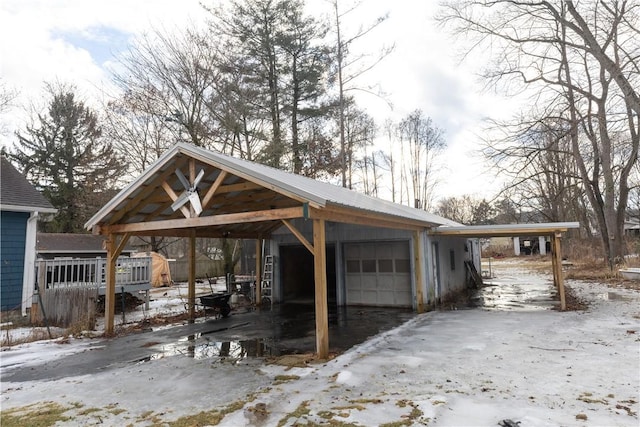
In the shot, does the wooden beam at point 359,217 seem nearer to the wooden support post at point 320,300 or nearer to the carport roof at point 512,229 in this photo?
the wooden support post at point 320,300

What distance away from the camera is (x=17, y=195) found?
11.2 metres

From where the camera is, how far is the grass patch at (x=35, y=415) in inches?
153

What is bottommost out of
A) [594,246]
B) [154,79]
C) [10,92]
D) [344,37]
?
[594,246]

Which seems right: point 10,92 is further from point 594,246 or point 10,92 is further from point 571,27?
point 594,246

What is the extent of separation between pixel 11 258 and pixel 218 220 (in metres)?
7.77

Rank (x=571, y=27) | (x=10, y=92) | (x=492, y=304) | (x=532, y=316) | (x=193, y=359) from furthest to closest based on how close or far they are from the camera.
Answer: (x=10, y=92), (x=571, y=27), (x=492, y=304), (x=532, y=316), (x=193, y=359)

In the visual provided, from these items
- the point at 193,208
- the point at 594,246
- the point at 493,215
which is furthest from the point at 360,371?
the point at 493,215

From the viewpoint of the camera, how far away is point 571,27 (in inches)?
556

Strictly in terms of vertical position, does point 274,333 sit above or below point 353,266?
below

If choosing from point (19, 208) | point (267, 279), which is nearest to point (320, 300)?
point (267, 279)

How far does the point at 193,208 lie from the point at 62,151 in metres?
23.3

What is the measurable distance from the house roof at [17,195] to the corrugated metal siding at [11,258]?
0.34 metres

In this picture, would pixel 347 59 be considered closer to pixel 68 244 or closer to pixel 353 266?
pixel 353 266

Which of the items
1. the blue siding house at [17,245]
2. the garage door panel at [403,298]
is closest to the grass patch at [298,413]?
the garage door panel at [403,298]
